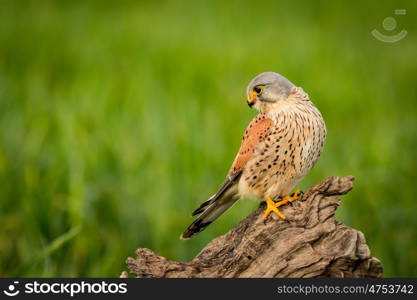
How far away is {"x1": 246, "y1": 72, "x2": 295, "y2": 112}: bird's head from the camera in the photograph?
458cm

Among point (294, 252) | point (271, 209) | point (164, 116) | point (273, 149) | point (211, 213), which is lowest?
point (294, 252)

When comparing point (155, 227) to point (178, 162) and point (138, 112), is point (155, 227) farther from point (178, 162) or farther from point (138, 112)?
point (138, 112)

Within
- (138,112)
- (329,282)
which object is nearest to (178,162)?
(138,112)

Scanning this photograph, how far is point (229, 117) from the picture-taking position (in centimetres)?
927

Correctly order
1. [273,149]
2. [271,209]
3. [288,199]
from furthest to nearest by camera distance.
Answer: [273,149] < [288,199] < [271,209]

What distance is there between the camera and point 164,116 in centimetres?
900

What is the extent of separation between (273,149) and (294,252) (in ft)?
2.63

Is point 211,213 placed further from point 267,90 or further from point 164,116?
point 164,116

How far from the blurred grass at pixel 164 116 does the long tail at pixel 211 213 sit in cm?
126

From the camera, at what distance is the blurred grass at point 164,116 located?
295 inches

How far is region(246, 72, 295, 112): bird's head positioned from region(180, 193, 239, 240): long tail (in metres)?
0.67

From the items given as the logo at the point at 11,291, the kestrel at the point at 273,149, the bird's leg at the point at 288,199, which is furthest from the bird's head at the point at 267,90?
the logo at the point at 11,291

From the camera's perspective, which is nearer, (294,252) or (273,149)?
(294,252)

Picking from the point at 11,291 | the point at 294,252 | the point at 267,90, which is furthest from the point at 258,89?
the point at 11,291
